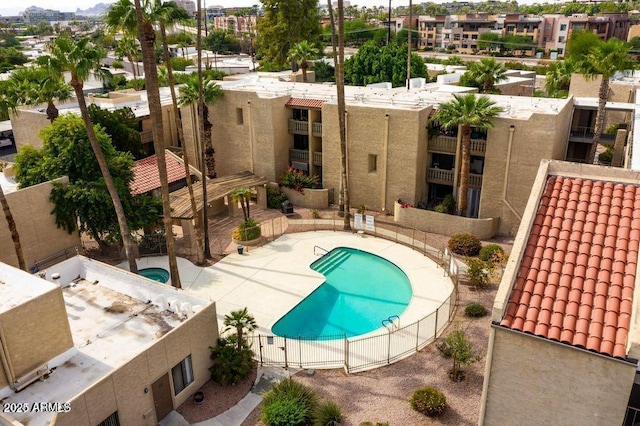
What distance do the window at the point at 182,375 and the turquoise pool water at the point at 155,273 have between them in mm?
11335

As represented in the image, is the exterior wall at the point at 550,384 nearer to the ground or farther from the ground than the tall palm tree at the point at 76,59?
nearer to the ground

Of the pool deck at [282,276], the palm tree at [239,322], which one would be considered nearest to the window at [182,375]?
the palm tree at [239,322]

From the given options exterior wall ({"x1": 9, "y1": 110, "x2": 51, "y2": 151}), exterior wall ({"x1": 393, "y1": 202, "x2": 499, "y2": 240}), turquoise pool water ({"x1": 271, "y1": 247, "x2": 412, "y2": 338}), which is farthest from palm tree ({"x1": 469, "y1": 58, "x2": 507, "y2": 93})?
exterior wall ({"x1": 9, "y1": 110, "x2": 51, "y2": 151})

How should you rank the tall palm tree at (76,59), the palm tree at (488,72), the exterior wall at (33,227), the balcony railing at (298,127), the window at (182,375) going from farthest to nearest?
1. the palm tree at (488,72)
2. the balcony railing at (298,127)
3. the exterior wall at (33,227)
4. the tall palm tree at (76,59)
5. the window at (182,375)

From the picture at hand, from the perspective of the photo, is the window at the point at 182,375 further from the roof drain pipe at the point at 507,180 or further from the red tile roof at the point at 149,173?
the roof drain pipe at the point at 507,180

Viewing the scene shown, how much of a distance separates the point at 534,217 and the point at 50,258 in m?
26.8

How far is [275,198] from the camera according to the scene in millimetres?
40312

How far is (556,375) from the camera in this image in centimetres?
1278

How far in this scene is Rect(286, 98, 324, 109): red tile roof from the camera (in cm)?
3978

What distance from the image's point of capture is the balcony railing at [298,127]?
1631 inches

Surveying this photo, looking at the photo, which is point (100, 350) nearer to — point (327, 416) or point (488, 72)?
point (327, 416)

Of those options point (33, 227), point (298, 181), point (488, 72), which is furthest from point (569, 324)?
point (488, 72)

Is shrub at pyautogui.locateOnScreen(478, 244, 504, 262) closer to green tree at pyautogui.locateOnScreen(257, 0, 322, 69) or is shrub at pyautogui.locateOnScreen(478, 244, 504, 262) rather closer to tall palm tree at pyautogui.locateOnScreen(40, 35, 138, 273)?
tall palm tree at pyautogui.locateOnScreen(40, 35, 138, 273)

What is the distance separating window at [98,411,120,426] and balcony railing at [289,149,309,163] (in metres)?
28.0
